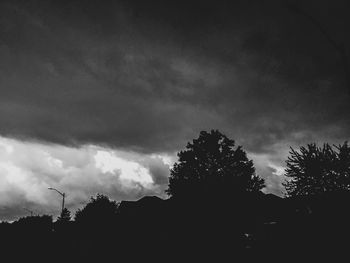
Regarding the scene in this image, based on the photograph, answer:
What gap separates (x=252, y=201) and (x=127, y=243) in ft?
22.9

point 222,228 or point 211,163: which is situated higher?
point 211,163

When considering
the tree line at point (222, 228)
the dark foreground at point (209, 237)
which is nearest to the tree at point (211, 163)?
the tree line at point (222, 228)

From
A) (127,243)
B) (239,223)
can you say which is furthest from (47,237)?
(239,223)

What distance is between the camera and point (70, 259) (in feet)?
50.7

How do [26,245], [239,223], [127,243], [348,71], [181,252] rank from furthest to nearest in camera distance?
[26,245] → [127,243] → [239,223] → [181,252] → [348,71]

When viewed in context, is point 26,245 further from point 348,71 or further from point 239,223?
point 348,71

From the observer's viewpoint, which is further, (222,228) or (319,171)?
(319,171)

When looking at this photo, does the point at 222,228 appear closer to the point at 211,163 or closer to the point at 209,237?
the point at 209,237

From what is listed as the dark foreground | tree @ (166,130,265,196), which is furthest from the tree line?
tree @ (166,130,265,196)

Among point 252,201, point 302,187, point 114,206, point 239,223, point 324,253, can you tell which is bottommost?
point 324,253

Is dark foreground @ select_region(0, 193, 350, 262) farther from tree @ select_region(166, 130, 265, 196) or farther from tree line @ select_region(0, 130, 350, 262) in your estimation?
tree @ select_region(166, 130, 265, 196)

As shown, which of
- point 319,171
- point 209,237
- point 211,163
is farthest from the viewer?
point 211,163

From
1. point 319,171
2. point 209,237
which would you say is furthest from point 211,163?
point 209,237

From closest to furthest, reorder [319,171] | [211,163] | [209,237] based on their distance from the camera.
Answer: [209,237] < [319,171] < [211,163]
